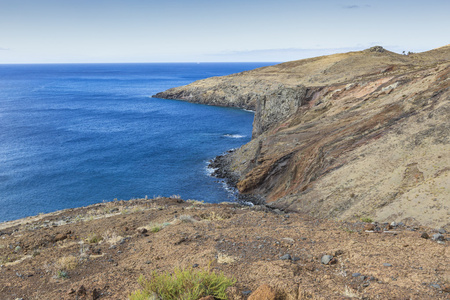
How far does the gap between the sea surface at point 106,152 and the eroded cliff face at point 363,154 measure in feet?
27.6

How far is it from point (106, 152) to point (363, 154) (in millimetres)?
46390

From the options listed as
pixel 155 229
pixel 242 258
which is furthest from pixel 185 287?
pixel 155 229

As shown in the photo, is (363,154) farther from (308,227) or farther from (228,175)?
(228,175)

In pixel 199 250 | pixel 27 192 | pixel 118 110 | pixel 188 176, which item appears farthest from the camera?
pixel 118 110

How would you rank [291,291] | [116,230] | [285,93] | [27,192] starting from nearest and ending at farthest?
[291,291] < [116,230] < [27,192] < [285,93]

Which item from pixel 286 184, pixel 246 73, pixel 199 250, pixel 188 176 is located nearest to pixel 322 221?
pixel 199 250

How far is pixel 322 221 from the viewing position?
593 inches

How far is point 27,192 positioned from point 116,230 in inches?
1366

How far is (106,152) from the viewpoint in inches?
2312

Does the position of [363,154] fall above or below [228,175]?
above

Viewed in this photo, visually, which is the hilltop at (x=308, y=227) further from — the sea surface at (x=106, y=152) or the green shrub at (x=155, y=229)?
the sea surface at (x=106, y=152)

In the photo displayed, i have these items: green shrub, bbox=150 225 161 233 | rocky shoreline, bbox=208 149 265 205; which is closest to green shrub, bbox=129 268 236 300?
green shrub, bbox=150 225 161 233

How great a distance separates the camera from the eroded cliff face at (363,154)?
21125 mm

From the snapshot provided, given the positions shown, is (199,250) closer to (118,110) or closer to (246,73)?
(118,110)
